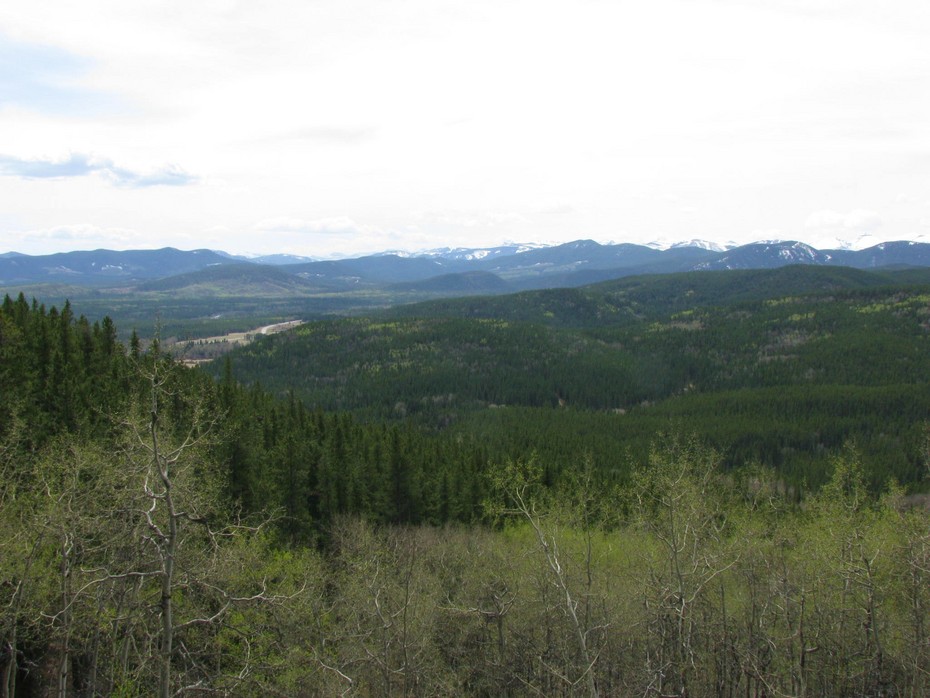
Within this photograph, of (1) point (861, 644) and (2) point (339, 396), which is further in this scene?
(2) point (339, 396)

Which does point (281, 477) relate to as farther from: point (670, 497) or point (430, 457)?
point (670, 497)

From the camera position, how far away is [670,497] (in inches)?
848

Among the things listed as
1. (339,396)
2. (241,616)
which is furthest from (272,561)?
(339,396)

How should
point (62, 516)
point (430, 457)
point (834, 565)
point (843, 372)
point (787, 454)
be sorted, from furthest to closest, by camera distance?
point (843, 372) < point (787, 454) < point (430, 457) < point (834, 565) < point (62, 516)

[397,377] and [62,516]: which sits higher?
[62,516]

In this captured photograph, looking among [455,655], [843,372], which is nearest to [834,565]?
[455,655]

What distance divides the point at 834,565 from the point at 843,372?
7203 inches

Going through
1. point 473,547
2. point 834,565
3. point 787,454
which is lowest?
point 787,454

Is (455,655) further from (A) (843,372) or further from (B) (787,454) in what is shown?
(A) (843,372)

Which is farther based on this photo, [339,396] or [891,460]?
[339,396]

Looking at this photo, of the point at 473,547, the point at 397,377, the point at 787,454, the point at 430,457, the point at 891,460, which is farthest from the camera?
the point at 397,377

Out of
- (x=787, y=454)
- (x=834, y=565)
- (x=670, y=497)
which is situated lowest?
(x=787, y=454)

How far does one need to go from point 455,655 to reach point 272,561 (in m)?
13.4

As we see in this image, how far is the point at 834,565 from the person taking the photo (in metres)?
26.3
